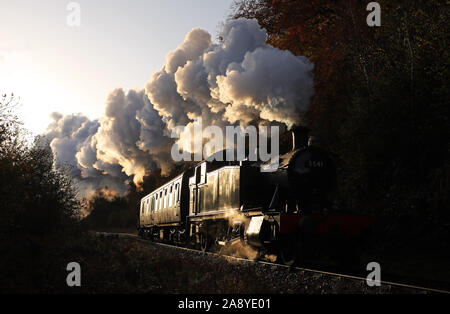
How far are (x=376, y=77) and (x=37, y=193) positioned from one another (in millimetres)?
13148

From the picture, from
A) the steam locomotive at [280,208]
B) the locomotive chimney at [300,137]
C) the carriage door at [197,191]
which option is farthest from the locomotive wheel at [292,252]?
the carriage door at [197,191]

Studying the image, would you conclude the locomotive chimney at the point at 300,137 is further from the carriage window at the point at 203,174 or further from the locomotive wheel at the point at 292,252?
the carriage window at the point at 203,174

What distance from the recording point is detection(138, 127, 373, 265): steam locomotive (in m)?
8.89

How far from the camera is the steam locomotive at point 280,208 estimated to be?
889cm

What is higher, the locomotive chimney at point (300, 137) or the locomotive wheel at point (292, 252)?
the locomotive chimney at point (300, 137)

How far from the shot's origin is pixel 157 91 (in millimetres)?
24453

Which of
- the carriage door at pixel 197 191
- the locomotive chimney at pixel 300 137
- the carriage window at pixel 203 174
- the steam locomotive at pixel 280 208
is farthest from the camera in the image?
the carriage door at pixel 197 191

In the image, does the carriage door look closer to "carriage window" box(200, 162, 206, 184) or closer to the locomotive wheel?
"carriage window" box(200, 162, 206, 184)

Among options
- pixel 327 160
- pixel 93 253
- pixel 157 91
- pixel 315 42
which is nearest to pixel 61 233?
pixel 93 253

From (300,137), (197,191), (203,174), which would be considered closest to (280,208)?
(300,137)

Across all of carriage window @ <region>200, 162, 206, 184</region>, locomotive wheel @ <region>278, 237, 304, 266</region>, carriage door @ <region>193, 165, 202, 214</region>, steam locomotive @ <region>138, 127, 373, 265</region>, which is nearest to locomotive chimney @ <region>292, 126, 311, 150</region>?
steam locomotive @ <region>138, 127, 373, 265</region>

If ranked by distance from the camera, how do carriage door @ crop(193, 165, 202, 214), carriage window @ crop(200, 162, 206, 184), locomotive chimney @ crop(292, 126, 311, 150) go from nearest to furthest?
1. locomotive chimney @ crop(292, 126, 311, 150)
2. carriage window @ crop(200, 162, 206, 184)
3. carriage door @ crop(193, 165, 202, 214)
